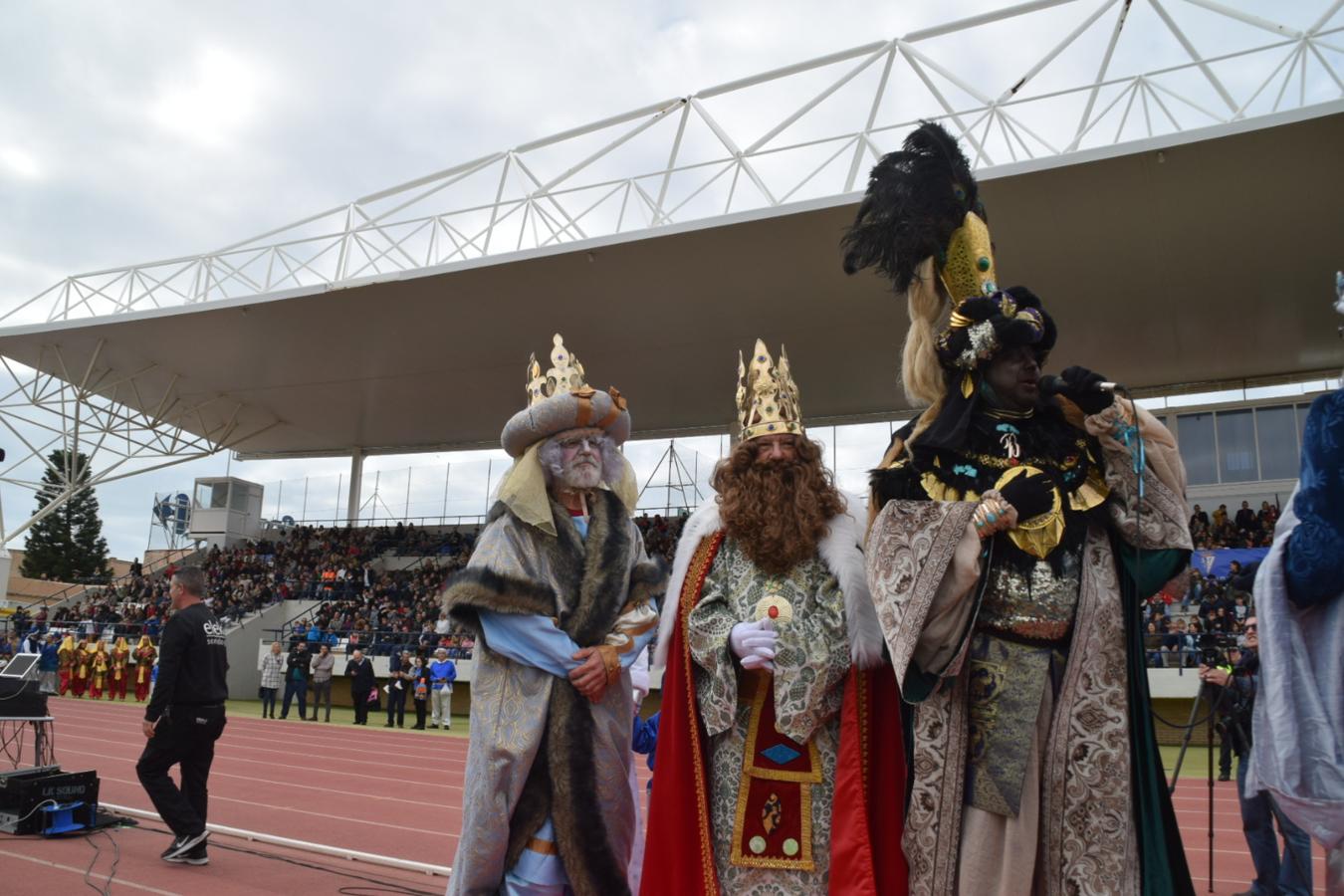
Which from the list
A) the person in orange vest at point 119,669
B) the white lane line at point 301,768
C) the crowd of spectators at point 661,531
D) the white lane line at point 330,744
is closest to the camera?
the white lane line at point 301,768

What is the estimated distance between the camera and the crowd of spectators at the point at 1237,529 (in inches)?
757

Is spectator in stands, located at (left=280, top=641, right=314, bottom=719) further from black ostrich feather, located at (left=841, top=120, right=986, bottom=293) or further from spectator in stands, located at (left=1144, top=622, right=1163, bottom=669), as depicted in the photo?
black ostrich feather, located at (left=841, top=120, right=986, bottom=293)

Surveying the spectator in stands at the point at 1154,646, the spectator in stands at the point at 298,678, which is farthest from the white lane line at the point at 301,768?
the spectator in stands at the point at 1154,646

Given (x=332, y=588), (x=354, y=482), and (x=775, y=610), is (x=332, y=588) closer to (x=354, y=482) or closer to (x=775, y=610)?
(x=354, y=482)

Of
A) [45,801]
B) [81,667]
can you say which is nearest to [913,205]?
[45,801]

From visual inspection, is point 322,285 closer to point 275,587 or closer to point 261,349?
point 261,349

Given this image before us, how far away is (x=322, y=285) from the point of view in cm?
1677

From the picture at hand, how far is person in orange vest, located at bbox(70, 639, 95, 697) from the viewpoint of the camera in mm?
22906

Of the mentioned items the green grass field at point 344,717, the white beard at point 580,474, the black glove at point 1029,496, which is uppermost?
the white beard at point 580,474

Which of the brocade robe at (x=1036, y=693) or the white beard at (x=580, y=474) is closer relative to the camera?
the brocade robe at (x=1036, y=693)

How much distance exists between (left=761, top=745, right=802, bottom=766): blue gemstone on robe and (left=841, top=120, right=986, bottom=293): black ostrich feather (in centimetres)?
146

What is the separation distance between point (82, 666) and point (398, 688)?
9.87 metres

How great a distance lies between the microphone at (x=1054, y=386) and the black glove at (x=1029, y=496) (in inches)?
9.9

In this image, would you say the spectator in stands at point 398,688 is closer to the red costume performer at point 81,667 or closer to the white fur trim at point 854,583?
the red costume performer at point 81,667
